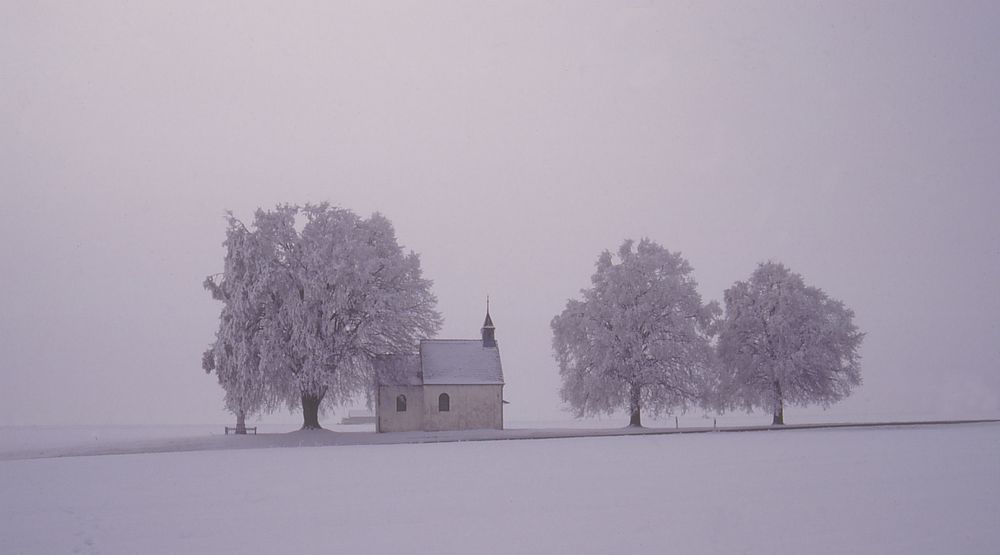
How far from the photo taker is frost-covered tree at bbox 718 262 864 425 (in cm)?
6581

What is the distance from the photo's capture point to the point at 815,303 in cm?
6812

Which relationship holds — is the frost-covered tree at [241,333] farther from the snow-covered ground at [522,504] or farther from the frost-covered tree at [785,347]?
the frost-covered tree at [785,347]

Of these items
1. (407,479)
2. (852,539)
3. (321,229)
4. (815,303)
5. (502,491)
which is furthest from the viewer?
(815,303)

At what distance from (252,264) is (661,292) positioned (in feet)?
97.0

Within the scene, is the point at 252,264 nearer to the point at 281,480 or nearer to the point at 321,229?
the point at 321,229

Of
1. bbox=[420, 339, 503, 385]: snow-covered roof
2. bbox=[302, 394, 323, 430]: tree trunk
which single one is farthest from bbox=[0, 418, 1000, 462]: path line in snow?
bbox=[420, 339, 503, 385]: snow-covered roof

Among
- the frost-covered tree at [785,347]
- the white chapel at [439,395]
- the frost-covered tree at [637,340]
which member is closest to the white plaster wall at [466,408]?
the white chapel at [439,395]

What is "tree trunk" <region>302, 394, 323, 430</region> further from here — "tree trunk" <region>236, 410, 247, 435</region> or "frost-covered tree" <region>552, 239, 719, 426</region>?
"frost-covered tree" <region>552, 239, 719, 426</region>

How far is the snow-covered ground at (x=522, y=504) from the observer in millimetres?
15445

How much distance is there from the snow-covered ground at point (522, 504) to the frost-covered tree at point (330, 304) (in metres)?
15.1

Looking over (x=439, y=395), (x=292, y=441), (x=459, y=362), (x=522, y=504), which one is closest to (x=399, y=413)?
(x=439, y=395)

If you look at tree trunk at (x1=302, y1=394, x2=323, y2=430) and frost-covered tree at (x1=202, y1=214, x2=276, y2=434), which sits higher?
frost-covered tree at (x1=202, y1=214, x2=276, y2=434)

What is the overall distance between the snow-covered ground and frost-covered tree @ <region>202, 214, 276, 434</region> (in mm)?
14882

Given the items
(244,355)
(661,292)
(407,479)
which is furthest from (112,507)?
(661,292)
